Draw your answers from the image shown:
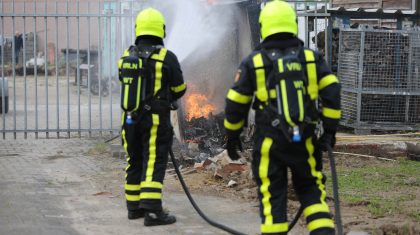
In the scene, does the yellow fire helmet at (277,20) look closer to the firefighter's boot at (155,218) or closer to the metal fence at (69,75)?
the firefighter's boot at (155,218)

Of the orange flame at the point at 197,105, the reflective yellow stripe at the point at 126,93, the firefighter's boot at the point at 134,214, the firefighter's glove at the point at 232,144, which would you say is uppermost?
the reflective yellow stripe at the point at 126,93

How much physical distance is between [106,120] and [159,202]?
8.99 metres

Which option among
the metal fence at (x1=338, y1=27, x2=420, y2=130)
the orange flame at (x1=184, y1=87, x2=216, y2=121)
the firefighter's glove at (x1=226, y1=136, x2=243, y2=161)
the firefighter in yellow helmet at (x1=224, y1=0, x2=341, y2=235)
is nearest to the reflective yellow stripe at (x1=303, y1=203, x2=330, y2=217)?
the firefighter in yellow helmet at (x1=224, y1=0, x2=341, y2=235)

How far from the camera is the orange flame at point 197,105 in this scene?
10836 mm

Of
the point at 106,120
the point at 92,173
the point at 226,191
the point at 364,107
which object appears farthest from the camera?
the point at 106,120

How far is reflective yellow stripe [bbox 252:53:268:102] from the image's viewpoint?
16.5 ft

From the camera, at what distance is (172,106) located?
685 centimetres

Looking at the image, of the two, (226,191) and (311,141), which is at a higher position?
(311,141)

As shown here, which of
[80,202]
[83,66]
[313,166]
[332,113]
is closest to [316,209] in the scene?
[313,166]

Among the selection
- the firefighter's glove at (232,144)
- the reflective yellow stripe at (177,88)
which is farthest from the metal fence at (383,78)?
the firefighter's glove at (232,144)

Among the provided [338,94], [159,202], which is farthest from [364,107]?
[338,94]

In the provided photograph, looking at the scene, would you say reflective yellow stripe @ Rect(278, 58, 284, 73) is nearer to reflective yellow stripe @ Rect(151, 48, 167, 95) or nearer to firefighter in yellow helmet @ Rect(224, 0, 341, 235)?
firefighter in yellow helmet @ Rect(224, 0, 341, 235)

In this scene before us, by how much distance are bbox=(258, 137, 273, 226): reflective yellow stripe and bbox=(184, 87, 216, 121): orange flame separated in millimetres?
5751

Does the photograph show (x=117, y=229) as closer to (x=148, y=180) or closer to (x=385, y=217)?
(x=148, y=180)
